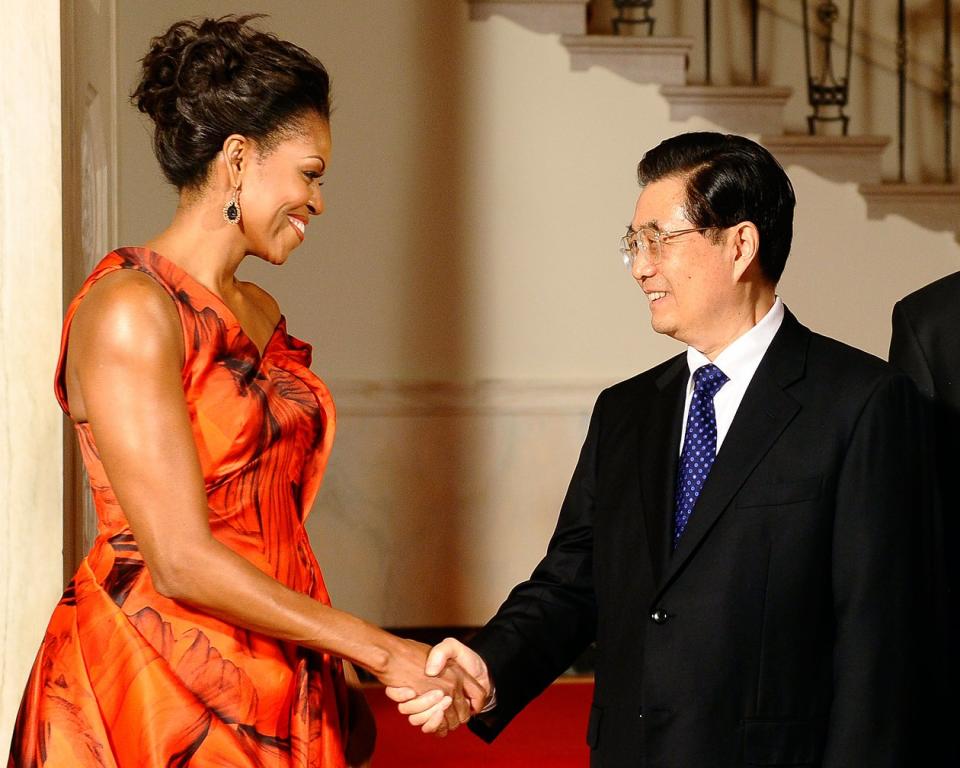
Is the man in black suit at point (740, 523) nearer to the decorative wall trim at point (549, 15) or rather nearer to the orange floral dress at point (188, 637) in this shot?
the orange floral dress at point (188, 637)

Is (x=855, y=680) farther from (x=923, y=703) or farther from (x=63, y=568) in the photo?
(x=63, y=568)

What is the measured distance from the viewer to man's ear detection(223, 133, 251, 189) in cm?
177

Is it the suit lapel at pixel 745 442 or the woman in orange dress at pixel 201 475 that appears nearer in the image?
the woman in orange dress at pixel 201 475

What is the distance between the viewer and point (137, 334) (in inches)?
64.2

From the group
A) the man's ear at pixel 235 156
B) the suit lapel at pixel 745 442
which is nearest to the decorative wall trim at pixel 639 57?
the suit lapel at pixel 745 442

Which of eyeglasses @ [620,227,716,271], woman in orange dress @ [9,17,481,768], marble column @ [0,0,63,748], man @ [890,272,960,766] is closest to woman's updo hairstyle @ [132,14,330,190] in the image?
woman in orange dress @ [9,17,481,768]

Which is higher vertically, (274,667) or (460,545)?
(274,667)

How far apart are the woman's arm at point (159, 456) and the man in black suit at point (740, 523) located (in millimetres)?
324

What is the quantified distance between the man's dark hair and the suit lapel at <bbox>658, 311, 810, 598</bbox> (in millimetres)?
178

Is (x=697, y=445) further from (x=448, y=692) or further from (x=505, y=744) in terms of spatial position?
(x=505, y=744)

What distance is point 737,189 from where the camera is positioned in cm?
199

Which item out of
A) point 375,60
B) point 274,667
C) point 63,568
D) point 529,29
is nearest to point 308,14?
point 375,60

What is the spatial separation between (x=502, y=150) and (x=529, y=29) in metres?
0.47

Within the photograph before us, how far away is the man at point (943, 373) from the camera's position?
1949 millimetres
